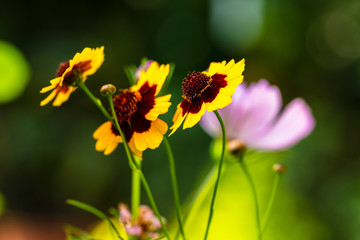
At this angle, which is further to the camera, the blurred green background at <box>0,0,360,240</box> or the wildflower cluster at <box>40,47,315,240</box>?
the blurred green background at <box>0,0,360,240</box>

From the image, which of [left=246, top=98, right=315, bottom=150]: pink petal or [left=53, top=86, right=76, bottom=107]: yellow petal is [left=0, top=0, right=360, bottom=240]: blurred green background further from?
[left=53, top=86, right=76, bottom=107]: yellow petal

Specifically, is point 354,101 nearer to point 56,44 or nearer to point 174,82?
point 174,82

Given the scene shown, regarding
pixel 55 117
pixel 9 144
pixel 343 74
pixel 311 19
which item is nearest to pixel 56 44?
pixel 55 117

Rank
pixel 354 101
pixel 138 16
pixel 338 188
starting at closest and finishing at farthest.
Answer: pixel 338 188 < pixel 354 101 < pixel 138 16

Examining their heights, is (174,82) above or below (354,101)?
above

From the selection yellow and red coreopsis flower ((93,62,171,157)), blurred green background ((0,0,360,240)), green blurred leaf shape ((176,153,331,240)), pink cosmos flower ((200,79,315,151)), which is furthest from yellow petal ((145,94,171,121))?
blurred green background ((0,0,360,240))

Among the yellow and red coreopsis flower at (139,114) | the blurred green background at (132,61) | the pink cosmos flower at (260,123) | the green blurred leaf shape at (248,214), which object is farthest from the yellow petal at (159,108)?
the blurred green background at (132,61)

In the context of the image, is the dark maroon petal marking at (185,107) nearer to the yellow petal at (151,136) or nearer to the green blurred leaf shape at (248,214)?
the yellow petal at (151,136)
